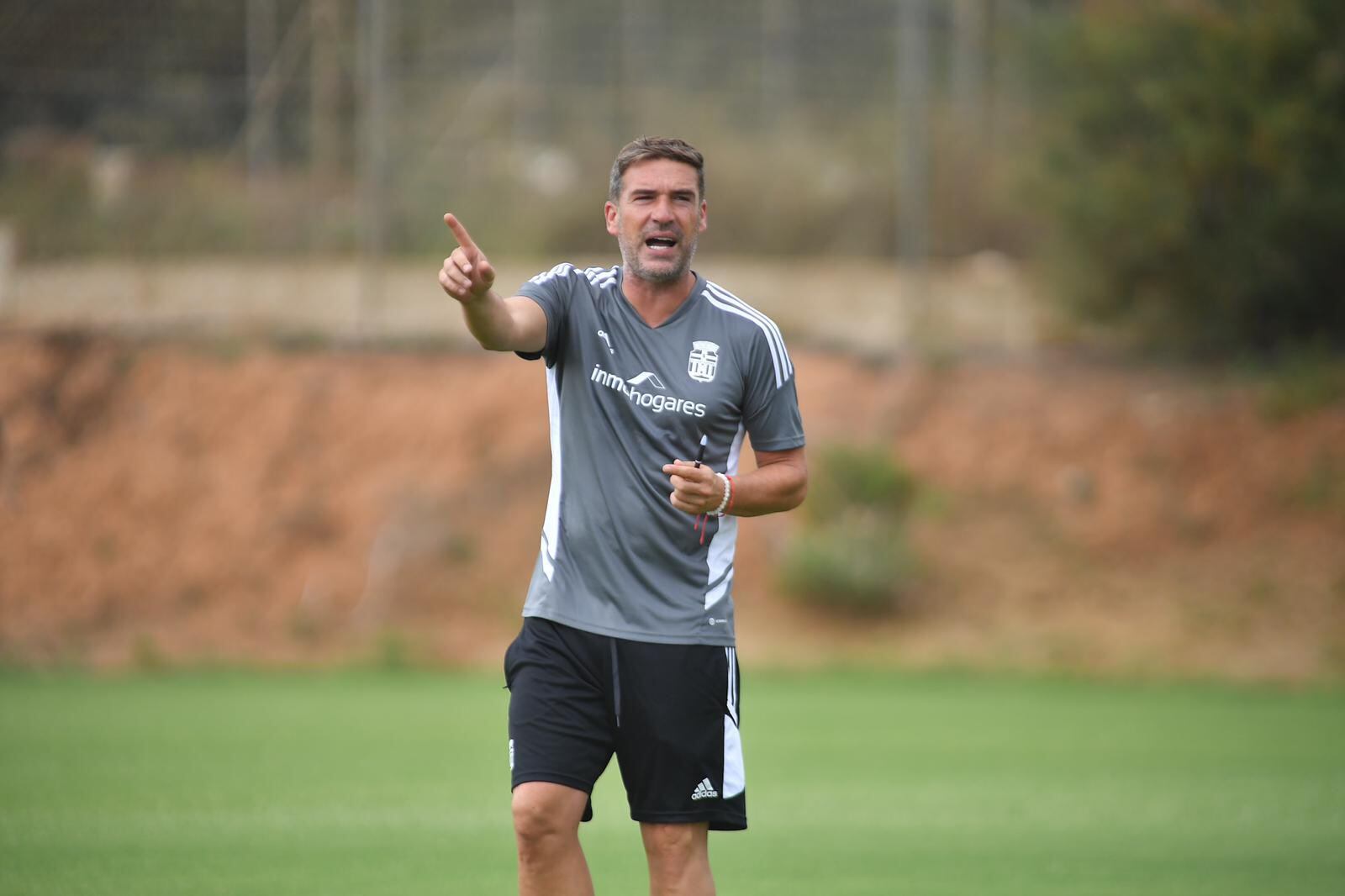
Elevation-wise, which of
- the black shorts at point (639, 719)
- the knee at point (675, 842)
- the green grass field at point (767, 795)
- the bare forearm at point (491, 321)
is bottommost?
the green grass field at point (767, 795)

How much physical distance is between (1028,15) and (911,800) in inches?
706

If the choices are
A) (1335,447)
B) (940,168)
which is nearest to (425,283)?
(940,168)

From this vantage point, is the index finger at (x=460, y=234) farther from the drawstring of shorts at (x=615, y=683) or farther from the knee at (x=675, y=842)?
the knee at (x=675, y=842)

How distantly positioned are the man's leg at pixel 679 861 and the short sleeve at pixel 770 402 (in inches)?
55.4

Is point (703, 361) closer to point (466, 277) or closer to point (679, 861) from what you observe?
point (466, 277)

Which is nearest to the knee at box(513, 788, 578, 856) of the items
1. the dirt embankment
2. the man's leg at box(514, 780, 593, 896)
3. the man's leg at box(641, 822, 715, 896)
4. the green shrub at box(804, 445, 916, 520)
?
the man's leg at box(514, 780, 593, 896)

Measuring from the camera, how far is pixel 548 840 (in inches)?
203

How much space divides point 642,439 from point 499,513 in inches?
722

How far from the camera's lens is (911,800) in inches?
430

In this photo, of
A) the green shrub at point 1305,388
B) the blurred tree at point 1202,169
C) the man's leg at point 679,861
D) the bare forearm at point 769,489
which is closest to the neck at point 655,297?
the bare forearm at point 769,489

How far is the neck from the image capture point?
18.2 ft

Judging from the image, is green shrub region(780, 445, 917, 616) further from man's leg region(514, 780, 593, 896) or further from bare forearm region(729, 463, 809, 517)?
man's leg region(514, 780, 593, 896)

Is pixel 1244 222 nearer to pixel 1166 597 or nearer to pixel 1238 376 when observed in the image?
pixel 1238 376

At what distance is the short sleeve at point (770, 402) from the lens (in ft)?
18.1
